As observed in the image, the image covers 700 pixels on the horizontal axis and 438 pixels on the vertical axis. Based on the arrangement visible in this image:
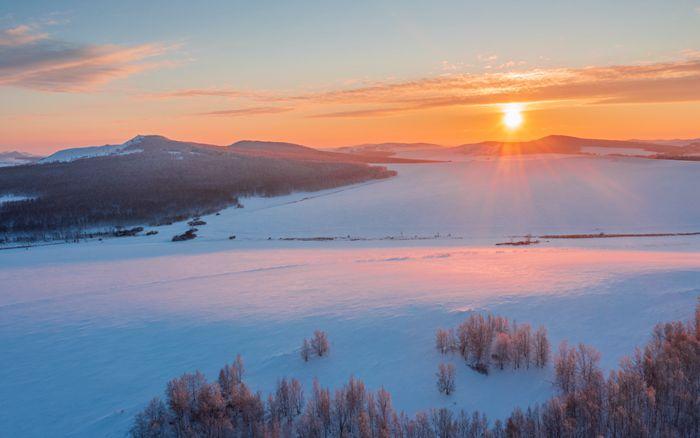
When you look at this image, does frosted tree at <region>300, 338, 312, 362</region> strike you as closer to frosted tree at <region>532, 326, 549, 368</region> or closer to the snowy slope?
frosted tree at <region>532, 326, 549, 368</region>

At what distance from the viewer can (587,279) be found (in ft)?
41.8

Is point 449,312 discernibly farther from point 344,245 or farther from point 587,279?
point 344,245

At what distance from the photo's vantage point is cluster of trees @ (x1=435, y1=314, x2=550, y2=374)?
8422mm

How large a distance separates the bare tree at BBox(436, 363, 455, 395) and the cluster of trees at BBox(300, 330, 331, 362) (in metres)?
Answer: 2.33

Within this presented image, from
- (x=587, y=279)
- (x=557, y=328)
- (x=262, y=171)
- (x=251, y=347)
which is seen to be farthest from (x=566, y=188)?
(x=262, y=171)

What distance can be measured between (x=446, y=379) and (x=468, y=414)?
2.54ft

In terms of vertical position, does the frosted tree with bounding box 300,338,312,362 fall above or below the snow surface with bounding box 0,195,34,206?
below

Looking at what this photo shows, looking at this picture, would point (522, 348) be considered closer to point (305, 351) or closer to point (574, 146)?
point (305, 351)

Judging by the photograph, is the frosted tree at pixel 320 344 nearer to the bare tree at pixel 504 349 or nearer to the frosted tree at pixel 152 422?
the frosted tree at pixel 152 422

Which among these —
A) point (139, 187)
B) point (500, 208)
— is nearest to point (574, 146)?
point (500, 208)

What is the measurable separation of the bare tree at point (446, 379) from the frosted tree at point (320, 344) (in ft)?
7.59

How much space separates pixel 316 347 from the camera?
911cm

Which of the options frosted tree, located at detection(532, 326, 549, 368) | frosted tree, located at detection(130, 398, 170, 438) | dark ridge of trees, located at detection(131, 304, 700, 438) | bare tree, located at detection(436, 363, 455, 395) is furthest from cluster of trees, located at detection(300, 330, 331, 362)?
frosted tree, located at detection(532, 326, 549, 368)

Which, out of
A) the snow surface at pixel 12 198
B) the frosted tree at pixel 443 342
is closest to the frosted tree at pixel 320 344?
the frosted tree at pixel 443 342
